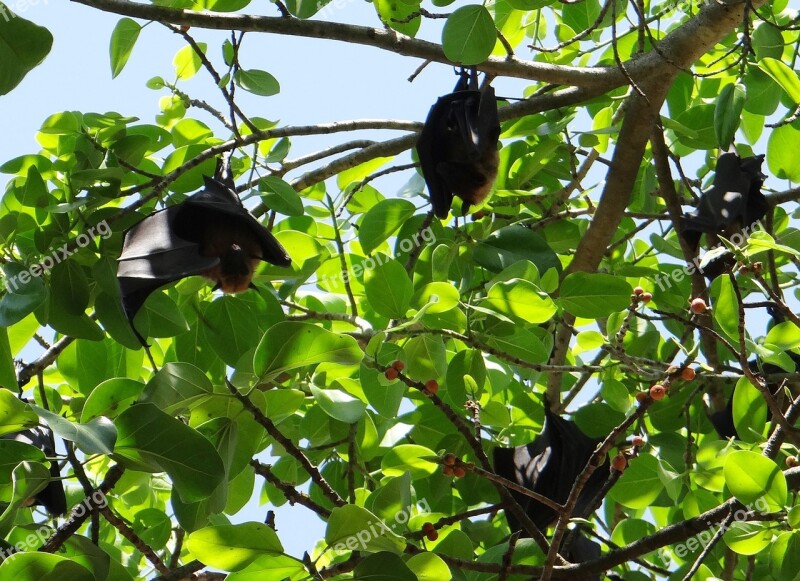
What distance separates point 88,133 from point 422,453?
161 cm

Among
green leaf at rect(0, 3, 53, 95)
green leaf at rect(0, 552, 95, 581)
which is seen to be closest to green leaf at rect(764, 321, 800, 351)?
green leaf at rect(0, 552, 95, 581)

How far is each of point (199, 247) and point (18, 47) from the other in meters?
0.93

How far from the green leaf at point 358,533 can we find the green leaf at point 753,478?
31.9 inches

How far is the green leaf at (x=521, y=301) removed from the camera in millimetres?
2477

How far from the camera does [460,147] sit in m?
3.28

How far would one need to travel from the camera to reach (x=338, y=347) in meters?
2.22

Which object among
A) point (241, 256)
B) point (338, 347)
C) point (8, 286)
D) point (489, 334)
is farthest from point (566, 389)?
point (8, 286)

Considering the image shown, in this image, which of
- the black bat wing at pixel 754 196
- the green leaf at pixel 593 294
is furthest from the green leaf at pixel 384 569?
the black bat wing at pixel 754 196

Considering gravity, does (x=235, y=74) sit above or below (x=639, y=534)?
above

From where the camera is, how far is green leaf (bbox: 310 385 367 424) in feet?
7.97

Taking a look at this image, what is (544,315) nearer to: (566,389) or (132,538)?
(132,538)

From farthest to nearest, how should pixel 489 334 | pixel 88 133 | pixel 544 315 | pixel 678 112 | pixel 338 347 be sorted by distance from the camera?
pixel 678 112 → pixel 88 133 → pixel 489 334 → pixel 544 315 → pixel 338 347

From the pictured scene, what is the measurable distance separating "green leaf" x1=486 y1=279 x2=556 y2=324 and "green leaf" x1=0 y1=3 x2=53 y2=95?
1.25 meters

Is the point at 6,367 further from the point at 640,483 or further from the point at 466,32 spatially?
the point at 640,483
